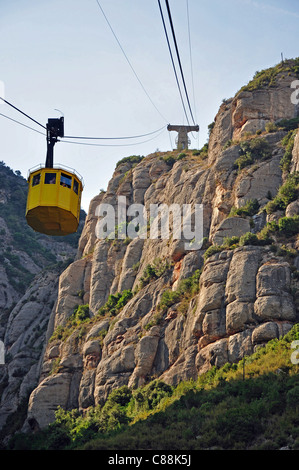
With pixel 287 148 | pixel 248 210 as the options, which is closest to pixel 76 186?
pixel 248 210

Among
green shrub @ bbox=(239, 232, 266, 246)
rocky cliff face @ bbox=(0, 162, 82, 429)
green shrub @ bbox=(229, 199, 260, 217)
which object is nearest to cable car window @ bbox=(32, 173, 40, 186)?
green shrub @ bbox=(239, 232, 266, 246)

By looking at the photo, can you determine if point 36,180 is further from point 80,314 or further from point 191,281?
point 80,314

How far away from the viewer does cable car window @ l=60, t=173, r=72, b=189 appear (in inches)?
1697

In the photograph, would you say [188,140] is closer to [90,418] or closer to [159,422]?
[90,418]

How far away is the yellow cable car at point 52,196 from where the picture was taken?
1672 inches

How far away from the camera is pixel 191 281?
55.9 m

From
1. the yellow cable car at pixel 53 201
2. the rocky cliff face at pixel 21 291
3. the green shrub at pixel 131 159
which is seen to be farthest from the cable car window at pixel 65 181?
the green shrub at pixel 131 159

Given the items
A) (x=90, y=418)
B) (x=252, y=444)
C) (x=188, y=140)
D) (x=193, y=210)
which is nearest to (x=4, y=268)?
(x=188, y=140)

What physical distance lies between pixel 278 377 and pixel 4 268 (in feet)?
202

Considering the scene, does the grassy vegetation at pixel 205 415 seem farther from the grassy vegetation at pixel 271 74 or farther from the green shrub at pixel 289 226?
the grassy vegetation at pixel 271 74

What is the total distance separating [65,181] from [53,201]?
1.65 meters

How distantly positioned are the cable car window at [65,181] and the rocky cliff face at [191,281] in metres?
13.8

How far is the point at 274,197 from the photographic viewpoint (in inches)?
2319

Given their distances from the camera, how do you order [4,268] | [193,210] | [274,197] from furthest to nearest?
[4,268], [193,210], [274,197]
